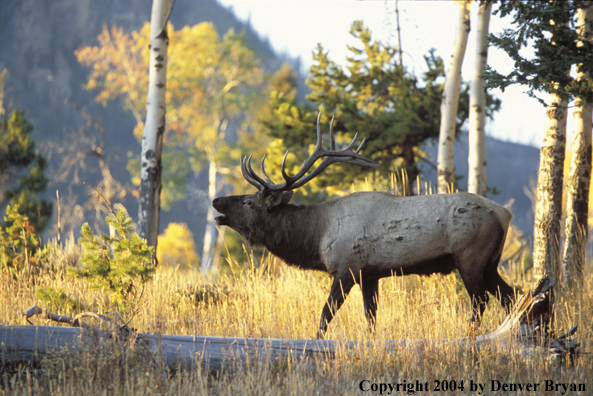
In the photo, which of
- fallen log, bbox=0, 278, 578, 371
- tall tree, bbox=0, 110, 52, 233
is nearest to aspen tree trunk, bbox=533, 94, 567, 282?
fallen log, bbox=0, 278, 578, 371

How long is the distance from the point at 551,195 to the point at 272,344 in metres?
3.77

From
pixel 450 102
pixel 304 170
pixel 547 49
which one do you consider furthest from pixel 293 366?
pixel 450 102

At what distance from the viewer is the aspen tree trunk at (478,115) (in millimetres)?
8031

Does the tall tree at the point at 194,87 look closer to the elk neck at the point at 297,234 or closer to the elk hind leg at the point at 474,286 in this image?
the elk neck at the point at 297,234

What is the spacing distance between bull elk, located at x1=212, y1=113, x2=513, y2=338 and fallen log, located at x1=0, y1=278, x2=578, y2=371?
2.06 feet

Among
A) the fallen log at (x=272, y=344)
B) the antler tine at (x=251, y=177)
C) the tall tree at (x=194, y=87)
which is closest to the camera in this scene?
the fallen log at (x=272, y=344)

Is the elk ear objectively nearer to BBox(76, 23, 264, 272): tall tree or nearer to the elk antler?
the elk antler

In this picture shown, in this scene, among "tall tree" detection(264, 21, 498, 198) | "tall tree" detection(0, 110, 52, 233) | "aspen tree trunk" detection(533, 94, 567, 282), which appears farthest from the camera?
"tall tree" detection(0, 110, 52, 233)

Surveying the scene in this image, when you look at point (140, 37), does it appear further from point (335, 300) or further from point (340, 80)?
point (335, 300)

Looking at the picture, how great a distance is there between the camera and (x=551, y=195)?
5.53 m

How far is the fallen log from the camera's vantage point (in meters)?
3.23

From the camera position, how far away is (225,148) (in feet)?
83.1

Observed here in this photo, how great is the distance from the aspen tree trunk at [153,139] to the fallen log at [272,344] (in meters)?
3.66

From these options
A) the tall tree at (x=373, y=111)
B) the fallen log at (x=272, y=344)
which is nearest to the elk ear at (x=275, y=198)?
the fallen log at (x=272, y=344)
